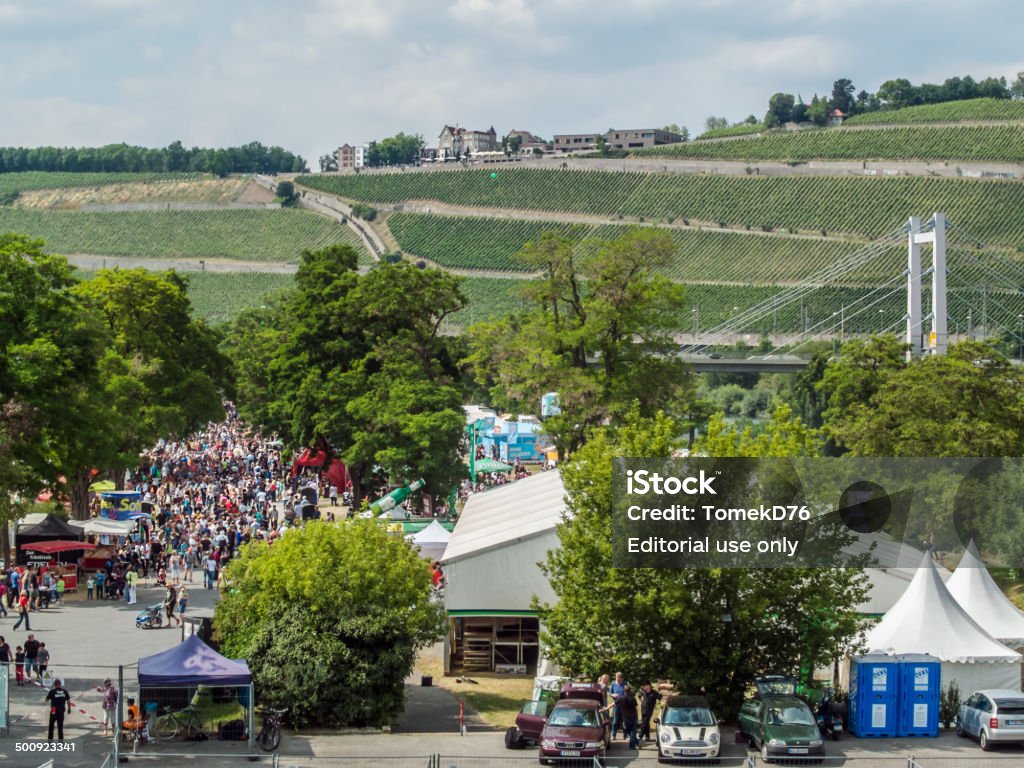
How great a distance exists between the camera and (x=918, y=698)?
A: 24.6 meters

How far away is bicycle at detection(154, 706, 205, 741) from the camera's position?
2336 cm

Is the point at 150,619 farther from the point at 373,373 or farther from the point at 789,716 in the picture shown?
the point at 373,373

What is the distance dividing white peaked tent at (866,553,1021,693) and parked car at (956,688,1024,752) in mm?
2106

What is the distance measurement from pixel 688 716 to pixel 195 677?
25.5ft

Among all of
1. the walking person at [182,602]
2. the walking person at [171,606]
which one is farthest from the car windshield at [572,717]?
the walking person at [182,602]

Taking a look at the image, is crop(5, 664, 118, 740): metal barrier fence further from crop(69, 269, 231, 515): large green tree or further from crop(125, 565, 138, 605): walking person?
crop(69, 269, 231, 515): large green tree

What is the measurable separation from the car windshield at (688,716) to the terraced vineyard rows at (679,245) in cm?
10863

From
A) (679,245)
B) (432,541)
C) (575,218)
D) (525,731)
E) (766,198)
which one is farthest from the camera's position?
(575,218)

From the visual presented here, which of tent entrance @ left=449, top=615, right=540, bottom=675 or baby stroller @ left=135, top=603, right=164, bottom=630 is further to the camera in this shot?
baby stroller @ left=135, top=603, right=164, bottom=630

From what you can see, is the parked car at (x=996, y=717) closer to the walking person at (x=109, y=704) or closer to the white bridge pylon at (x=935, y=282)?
the walking person at (x=109, y=704)

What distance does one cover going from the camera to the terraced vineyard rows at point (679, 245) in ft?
490

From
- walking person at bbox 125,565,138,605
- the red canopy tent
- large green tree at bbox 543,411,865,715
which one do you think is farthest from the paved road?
the red canopy tent

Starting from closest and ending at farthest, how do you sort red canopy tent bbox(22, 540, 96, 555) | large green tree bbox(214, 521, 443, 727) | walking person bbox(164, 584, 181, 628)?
large green tree bbox(214, 521, 443, 727), walking person bbox(164, 584, 181, 628), red canopy tent bbox(22, 540, 96, 555)

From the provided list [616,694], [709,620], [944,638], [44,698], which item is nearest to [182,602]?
[44,698]
